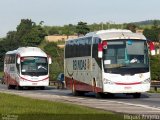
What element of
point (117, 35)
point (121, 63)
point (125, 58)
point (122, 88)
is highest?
point (117, 35)

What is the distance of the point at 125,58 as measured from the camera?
3189 centimetres

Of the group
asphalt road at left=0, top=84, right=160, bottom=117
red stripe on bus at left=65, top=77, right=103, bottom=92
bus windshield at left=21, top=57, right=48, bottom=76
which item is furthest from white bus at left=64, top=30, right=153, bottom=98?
bus windshield at left=21, top=57, right=48, bottom=76

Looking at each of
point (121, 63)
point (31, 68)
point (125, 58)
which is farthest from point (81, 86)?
point (31, 68)

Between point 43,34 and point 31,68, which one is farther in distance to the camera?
point 43,34

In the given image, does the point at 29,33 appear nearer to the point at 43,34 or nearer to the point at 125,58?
the point at 43,34

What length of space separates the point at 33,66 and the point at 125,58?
20780 millimetres

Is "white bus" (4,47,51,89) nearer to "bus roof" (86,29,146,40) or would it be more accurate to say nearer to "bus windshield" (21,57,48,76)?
"bus windshield" (21,57,48,76)

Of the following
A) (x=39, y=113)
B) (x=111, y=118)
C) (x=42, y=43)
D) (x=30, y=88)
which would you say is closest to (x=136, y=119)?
(x=111, y=118)

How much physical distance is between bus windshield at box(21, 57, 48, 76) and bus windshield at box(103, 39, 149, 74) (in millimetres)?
20105

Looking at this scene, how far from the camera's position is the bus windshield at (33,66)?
51438 mm

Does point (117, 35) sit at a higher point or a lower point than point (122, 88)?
higher

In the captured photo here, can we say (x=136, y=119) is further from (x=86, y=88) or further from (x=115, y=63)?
(x=86, y=88)

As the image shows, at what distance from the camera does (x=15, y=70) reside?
173 feet

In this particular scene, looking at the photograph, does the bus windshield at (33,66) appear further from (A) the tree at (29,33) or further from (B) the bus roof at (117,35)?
(A) the tree at (29,33)
